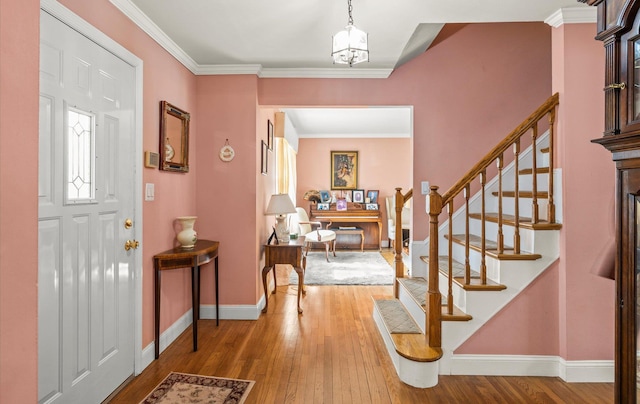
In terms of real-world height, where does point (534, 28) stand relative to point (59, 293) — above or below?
above

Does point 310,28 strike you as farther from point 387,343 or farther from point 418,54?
point 387,343

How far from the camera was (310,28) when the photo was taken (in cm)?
250

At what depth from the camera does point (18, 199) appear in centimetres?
95

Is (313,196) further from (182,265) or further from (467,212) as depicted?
(467,212)

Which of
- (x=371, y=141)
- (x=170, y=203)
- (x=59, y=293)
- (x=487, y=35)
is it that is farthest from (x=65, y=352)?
(x=371, y=141)

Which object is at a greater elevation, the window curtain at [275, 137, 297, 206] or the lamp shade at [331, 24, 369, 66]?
the lamp shade at [331, 24, 369, 66]

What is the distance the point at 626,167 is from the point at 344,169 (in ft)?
20.7

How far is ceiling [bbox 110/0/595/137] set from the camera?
2.19 meters

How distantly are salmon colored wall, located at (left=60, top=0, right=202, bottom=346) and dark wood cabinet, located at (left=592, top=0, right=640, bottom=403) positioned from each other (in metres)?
2.43

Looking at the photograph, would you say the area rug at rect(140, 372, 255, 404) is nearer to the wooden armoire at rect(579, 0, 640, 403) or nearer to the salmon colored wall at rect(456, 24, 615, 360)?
the wooden armoire at rect(579, 0, 640, 403)

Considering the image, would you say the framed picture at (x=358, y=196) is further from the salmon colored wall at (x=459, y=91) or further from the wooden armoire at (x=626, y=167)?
the wooden armoire at (x=626, y=167)

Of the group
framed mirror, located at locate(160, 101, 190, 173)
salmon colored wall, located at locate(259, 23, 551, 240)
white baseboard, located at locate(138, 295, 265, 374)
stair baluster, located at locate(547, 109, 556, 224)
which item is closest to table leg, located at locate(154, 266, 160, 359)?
white baseboard, located at locate(138, 295, 265, 374)

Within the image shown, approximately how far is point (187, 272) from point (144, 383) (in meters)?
1.03

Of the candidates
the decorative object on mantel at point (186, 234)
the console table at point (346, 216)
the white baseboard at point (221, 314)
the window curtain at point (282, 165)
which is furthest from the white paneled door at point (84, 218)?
the console table at point (346, 216)
